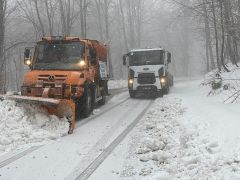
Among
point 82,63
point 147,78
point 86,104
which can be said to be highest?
point 82,63

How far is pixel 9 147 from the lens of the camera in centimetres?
993

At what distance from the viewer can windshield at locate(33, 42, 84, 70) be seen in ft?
51.0

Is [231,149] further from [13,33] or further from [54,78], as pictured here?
[13,33]

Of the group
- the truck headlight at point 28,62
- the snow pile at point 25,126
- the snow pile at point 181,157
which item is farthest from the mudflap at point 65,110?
the truck headlight at point 28,62

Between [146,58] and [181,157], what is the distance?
16.2 meters

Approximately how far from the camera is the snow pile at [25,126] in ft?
33.9

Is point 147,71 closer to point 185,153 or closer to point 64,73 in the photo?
point 64,73

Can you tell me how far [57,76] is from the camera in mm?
14547

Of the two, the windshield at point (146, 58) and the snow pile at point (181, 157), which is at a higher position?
the windshield at point (146, 58)

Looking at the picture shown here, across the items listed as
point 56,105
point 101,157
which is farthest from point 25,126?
point 101,157

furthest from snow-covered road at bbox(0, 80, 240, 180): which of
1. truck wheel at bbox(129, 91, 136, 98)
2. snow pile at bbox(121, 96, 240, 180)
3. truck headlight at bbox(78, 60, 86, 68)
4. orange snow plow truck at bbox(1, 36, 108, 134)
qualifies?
truck wheel at bbox(129, 91, 136, 98)

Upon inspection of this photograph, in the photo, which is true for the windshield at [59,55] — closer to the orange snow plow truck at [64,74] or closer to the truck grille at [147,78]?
the orange snow plow truck at [64,74]

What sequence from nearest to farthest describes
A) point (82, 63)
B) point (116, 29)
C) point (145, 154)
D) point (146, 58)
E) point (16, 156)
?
point (145, 154)
point (16, 156)
point (82, 63)
point (146, 58)
point (116, 29)

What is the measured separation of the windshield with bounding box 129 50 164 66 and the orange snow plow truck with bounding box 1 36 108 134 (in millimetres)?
6232
